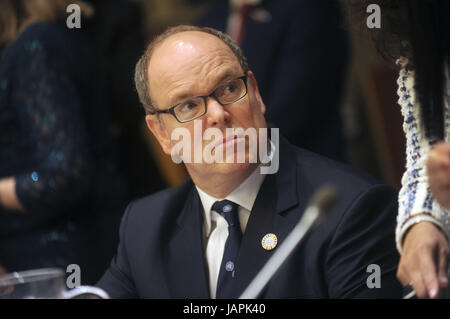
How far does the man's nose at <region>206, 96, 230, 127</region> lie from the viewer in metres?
1.34

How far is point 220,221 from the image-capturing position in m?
1.43

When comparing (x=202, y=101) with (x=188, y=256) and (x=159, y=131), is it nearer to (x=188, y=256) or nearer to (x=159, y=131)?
(x=159, y=131)

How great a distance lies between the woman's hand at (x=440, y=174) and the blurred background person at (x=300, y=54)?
344mm

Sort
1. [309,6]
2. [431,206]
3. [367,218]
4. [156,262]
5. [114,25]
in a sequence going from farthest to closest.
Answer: [114,25], [309,6], [156,262], [367,218], [431,206]

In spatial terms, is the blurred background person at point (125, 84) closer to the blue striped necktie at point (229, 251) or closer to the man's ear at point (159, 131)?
the man's ear at point (159, 131)

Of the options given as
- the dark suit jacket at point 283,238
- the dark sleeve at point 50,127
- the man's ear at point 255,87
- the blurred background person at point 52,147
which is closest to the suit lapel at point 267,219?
the dark suit jacket at point 283,238

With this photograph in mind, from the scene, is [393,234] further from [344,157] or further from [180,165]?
[180,165]

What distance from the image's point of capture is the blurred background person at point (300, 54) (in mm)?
1525

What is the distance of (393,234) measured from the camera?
51.0 inches

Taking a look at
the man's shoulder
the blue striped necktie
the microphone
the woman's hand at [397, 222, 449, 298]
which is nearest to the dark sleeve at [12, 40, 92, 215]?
the man's shoulder

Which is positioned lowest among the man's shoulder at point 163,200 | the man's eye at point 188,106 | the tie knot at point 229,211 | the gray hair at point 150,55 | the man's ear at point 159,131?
the tie knot at point 229,211

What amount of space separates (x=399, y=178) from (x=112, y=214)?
2.19 feet

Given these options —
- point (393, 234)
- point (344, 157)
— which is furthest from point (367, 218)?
point (344, 157)

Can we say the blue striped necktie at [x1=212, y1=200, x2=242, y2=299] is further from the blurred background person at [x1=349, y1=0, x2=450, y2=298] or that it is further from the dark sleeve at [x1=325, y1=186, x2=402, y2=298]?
the blurred background person at [x1=349, y1=0, x2=450, y2=298]
